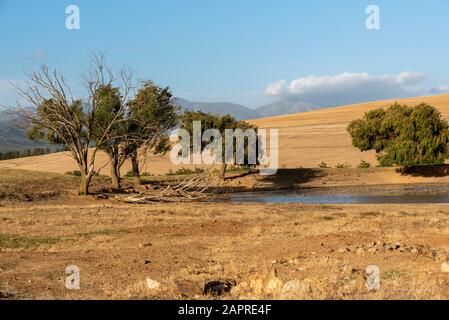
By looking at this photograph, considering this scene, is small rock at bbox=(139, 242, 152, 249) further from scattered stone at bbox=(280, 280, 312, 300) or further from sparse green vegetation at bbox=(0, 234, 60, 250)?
scattered stone at bbox=(280, 280, 312, 300)

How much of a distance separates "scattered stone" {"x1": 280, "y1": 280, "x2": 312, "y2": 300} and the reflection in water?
30.2m

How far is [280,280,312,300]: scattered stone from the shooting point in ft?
28.5

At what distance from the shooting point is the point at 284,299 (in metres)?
8.55

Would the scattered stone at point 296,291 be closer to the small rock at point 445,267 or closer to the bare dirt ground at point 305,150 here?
the small rock at point 445,267

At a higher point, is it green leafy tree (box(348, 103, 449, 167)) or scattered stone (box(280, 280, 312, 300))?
green leafy tree (box(348, 103, 449, 167))

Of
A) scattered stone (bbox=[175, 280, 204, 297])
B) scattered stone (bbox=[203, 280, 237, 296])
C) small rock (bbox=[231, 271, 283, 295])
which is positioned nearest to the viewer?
small rock (bbox=[231, 271, 283, 295])

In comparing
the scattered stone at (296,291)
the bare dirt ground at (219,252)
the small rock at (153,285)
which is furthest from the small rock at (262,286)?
the small rock at (153,285)

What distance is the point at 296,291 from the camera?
9.10 meters

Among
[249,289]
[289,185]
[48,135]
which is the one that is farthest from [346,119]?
[249,289]

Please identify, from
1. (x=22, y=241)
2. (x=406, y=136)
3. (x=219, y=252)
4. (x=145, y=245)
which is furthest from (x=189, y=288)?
(x=406, y=136)

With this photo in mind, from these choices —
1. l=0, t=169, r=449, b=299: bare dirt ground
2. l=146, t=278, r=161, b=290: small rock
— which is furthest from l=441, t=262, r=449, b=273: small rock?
l=146, t=278, r=161, b=290: small rock

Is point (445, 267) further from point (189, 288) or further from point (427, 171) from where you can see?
point (427, 171)

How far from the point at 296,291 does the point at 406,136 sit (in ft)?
152

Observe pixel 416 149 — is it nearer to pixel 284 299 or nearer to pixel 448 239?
pixel 448 239
